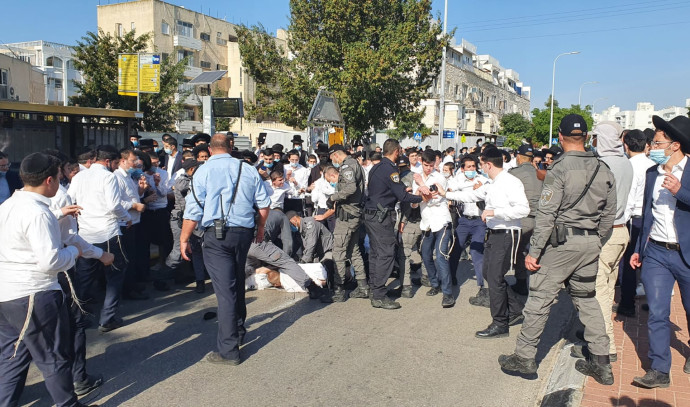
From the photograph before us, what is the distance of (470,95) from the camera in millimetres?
66688

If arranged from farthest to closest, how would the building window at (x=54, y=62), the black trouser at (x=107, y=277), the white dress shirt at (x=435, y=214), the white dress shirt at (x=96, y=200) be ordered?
the building window at (x=54, y=62), the white dress shirt at (x=435, y=214), the white dress shirt at (x=96, y=200), the black trouser at (x=107, y=277)

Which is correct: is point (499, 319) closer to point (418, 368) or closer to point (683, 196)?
point (418, 368)

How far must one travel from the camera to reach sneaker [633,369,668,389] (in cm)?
424

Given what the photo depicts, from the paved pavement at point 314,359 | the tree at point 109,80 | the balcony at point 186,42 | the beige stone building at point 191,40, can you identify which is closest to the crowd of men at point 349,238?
the paved pavement at point 314,359

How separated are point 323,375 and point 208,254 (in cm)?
154

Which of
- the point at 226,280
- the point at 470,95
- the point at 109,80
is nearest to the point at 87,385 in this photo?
the point at 226,280

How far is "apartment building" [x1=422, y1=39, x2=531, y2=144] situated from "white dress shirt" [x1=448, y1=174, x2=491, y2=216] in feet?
143

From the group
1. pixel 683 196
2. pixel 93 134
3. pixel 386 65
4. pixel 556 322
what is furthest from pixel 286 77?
pixel 683 196

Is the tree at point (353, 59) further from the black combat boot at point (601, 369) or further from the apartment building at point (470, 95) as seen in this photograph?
the apartment building at point (470, 95)

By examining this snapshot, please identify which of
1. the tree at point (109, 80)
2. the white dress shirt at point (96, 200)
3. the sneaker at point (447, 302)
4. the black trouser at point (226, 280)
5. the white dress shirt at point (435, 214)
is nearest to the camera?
the black trouser at point (226, 280)

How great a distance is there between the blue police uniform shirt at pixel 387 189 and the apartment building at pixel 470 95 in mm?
44521

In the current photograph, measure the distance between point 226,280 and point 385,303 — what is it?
2416 mm

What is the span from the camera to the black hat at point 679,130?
4.22m

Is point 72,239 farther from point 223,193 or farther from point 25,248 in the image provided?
point 223,193
